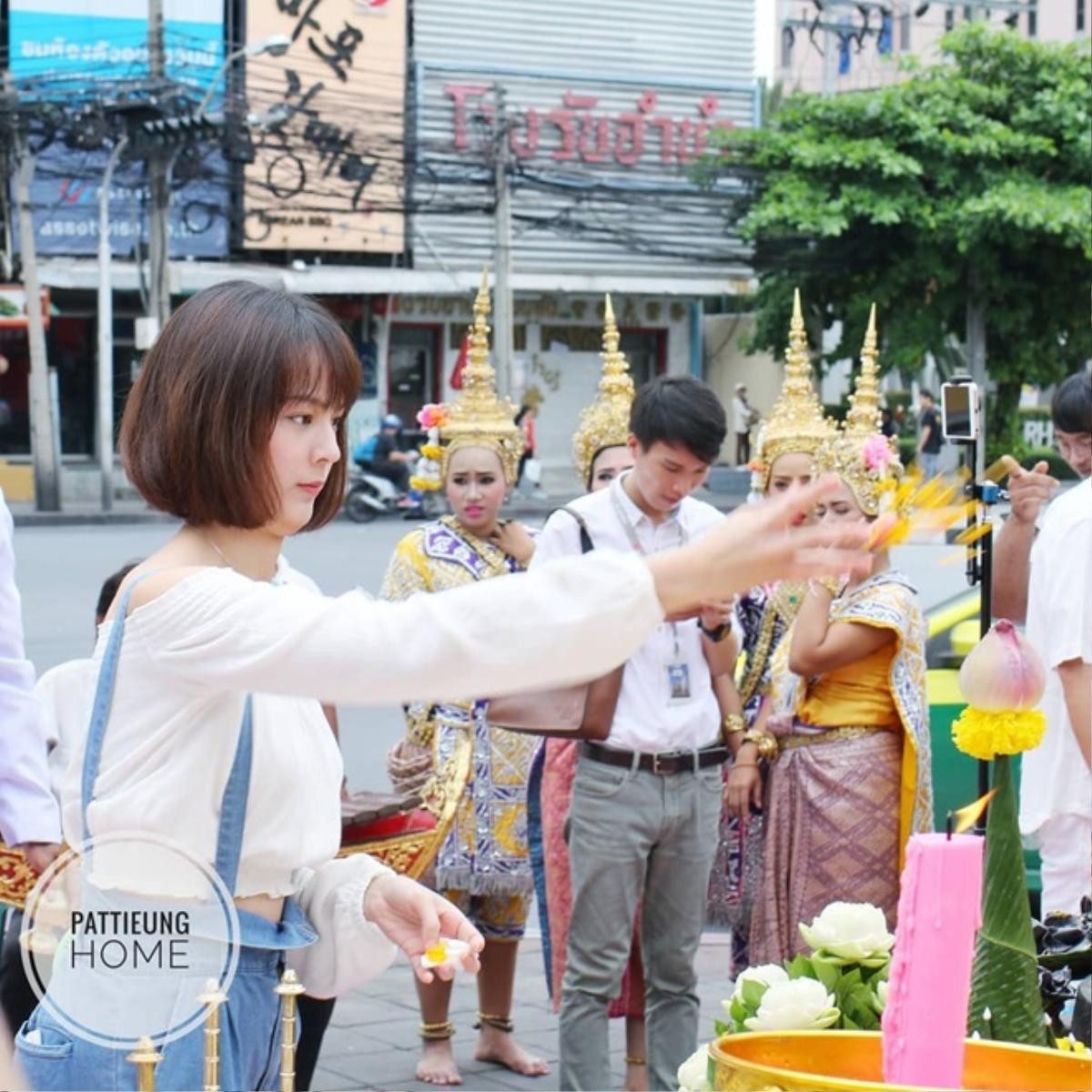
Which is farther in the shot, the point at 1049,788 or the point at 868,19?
the point at 868,19

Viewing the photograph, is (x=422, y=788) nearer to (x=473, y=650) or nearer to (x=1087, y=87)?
(x=473, y=650)

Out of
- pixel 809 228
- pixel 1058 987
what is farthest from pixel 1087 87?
pixel 1058 987

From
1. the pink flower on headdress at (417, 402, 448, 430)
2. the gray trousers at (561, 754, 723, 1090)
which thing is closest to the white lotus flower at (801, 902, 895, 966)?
the gray trousers at (561, 754, 723, 1090)

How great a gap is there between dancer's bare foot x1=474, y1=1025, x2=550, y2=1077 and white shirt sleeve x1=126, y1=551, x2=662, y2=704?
3.20 m

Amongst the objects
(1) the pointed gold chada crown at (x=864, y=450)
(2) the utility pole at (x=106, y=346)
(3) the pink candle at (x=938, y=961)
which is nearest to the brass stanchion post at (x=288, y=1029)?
(3) the pink candle at (x=938, y=961)

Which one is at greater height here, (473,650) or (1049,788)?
(473,650)

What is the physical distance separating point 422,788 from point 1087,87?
21.7 meters

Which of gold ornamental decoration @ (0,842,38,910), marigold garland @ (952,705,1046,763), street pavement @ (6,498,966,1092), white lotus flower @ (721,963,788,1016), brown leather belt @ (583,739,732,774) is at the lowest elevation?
street pavement @ (6,498,966,1092)

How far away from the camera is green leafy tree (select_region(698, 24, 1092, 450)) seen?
23.5 metres

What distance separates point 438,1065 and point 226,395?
313 centimetres

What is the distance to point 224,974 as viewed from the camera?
80.1 inches

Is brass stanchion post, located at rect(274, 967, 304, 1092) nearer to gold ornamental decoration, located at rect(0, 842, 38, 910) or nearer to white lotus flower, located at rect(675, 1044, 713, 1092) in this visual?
white lotus flower, located at rect(675, 1044, 713, 1092)

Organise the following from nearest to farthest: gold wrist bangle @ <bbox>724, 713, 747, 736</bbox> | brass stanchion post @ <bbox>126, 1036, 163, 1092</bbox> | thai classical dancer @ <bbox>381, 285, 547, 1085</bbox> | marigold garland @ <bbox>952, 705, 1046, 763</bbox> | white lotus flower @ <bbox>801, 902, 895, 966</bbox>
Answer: brass stanchion post @ <bbox>126, 1036, 163, 1092</bbox>
white lotus flower @ <bbox>801, 902, 895, 966</bbox>
marigold garland @ <bbox>952, 705, 1046, 763</bbox>
gold wrist bangle @ <bbox>724, 713, 747, 736</bbox>
thai classical dancer @ <bbox>381, 285, 547, 1085</bbox>

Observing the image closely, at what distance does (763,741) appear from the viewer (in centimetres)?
476
